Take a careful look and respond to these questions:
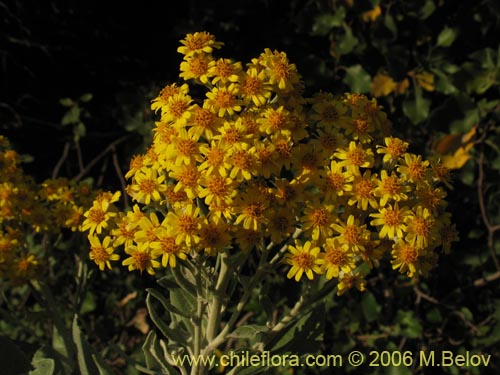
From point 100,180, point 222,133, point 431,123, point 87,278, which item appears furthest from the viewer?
point 100,180

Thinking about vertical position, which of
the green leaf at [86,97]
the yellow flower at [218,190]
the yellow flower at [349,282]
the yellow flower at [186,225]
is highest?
the green leaf at [86,97]

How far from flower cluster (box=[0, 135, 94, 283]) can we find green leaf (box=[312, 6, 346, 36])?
1107mm

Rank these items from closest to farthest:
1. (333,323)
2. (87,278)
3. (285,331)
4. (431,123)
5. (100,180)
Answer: (285,331)
(87,278)
(431,123)
(333,323)
(100,180)

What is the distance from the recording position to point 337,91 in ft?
7.97


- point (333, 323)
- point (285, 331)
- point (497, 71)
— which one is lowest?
point (285, 331)

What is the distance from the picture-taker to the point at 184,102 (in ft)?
4.84

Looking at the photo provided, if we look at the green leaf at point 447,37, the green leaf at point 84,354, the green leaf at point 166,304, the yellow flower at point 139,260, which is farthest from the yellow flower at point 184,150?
the green leaf at point 447,37

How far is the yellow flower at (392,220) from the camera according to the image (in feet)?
4.64

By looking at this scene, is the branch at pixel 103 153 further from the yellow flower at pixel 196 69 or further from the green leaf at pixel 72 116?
the yellow flower at pixel 196 69

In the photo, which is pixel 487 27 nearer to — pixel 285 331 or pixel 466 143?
pixel 466 143

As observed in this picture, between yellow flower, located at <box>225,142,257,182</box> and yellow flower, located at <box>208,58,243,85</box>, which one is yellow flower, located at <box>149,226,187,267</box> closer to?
yellow flower, located at <box>225,142,257,182</box>

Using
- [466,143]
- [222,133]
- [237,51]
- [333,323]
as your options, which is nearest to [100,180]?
[237,51]

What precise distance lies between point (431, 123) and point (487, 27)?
1.48 feet

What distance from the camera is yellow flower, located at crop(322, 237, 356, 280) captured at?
1393mm
